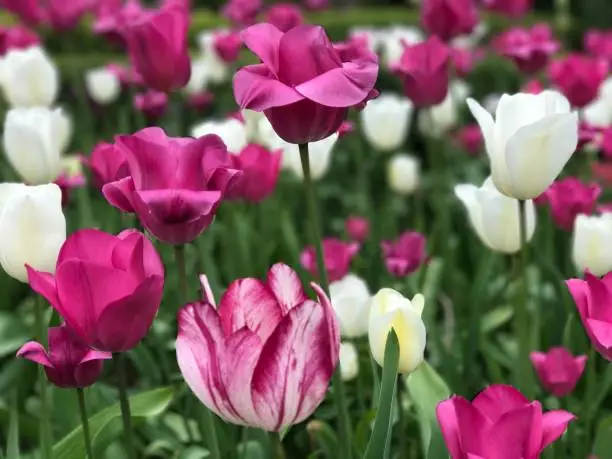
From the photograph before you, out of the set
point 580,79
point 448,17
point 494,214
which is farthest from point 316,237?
point 448,17

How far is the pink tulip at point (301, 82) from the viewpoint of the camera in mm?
849

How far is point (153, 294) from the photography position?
0.84 meters

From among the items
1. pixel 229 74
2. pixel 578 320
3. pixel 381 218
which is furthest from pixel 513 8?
pixel 578 320

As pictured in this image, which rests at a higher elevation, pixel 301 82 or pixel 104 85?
pixel 301 82

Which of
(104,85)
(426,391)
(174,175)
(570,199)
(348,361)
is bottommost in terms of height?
(104,85)

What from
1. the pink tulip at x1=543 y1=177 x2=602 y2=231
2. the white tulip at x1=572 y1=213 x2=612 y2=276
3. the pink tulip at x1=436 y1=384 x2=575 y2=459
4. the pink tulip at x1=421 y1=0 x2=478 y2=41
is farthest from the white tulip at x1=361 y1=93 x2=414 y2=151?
the pink tulip at x1=436 y1=384 x2=575 y2=459

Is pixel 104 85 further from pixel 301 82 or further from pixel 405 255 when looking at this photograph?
pixel 301 82

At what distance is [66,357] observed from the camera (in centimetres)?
97

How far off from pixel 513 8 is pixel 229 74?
4.46 feet

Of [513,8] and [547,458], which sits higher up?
[547,458]

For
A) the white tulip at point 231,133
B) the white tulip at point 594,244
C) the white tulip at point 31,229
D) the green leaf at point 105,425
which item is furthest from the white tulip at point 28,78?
the white tulip at point 594,244

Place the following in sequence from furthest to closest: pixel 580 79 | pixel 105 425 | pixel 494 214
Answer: pixel 580 79 < pixel 494 214 < pixel 105 425

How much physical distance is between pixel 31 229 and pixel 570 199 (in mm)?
951

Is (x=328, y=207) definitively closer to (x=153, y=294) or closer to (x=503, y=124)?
(x=503, y=124)
